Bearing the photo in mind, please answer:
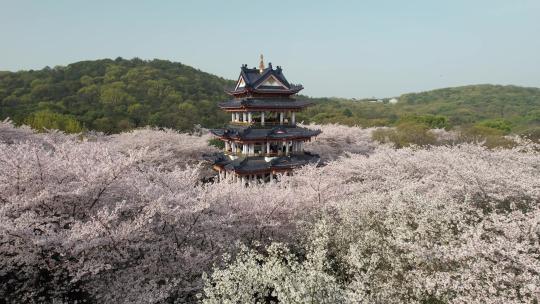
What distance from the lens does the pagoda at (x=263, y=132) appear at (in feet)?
91.0

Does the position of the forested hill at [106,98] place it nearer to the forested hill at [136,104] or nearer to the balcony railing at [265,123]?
the forested hill at [136,104]

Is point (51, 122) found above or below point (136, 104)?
below

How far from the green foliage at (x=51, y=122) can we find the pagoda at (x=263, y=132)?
30.2 m

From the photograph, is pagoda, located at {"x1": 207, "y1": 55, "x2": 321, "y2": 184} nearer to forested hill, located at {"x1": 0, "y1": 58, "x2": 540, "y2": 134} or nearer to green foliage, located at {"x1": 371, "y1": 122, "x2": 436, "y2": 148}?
green foliage, located at {"x1": 371, "y1": 122, "x2": 436, "y2": 148}

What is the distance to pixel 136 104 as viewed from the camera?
249 ft

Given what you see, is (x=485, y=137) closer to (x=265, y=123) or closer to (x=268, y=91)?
(x=265, y=123)

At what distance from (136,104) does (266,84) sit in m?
55.7

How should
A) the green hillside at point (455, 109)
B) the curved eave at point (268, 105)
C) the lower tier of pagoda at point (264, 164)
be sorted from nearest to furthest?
the lower tier of pagoda at point (264, 164)
the curved eave at point (268, 105)
the green hillside at point (455, 109)

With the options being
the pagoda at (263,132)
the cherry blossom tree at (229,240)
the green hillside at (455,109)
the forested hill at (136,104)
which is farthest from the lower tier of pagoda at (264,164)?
the green hillside at (455,109)

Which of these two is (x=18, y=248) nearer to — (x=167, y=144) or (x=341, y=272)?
(x=341, y=272)

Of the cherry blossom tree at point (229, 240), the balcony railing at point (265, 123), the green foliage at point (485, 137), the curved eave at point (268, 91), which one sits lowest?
the cherry blossom tree at point (229, 240)

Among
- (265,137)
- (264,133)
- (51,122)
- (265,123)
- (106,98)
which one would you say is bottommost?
(265,137)

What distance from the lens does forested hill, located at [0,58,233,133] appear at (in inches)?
2359

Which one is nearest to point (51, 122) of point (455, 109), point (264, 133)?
point (264, 133)
